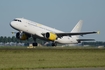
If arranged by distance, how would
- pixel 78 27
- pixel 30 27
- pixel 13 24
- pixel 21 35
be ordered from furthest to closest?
pixel 78 27 < pixel 21 35 < pixel 30 27 < pixel 13 24

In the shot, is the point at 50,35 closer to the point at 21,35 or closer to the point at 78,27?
the point at 21,35

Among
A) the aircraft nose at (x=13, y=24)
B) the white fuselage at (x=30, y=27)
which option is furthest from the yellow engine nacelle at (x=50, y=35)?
the aircraft nose at (x=13, y=24)

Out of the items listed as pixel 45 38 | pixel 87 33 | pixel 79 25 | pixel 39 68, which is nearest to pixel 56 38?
pixel 45 38

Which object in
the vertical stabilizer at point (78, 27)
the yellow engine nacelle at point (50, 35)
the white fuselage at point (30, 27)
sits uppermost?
the vertical stabilizer at point (78, 27)

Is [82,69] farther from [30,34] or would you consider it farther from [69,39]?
[69,39]

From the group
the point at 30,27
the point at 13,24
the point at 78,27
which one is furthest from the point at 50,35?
the point at 78,27

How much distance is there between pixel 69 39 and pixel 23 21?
1666cm

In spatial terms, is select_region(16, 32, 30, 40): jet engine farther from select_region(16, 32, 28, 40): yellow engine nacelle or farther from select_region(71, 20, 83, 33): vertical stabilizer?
select_region(71, 20, 83, 33): vertical stabilizer

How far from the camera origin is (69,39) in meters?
84.1

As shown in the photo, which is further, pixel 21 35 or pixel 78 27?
pixel 78 27

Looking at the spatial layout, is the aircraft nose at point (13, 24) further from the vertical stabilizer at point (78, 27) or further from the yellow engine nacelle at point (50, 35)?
the vertical stabilizer at point (78, 27)

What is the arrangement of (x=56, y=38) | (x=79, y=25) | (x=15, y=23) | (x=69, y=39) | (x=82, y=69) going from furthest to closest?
(x=79, y=25) < (x=69, y=39) < (x=56, y=38) < (x=15, y=23) < (x=82, y=69)

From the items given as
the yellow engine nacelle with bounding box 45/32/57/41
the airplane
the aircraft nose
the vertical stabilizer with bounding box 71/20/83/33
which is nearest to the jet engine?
the airplane

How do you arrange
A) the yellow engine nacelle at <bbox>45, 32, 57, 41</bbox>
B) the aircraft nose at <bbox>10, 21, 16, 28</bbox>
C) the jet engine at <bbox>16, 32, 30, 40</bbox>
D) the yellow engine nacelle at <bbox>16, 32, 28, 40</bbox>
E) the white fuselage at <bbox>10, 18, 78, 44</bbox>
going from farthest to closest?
the yellow engine nacelle at <bbox>16, 32, 28, 40</bbox> < the jet engine at <bbox>16, 32, 30, 40</bbox> < the yellow engine nacelle at <bbox>45, 32, 57, 41</bbox> < the aircraft nose at <bbox>10, 21, 16, 28</bbox> < the white fuselage at <bbox>10, 18, 78, 44</bbox>
